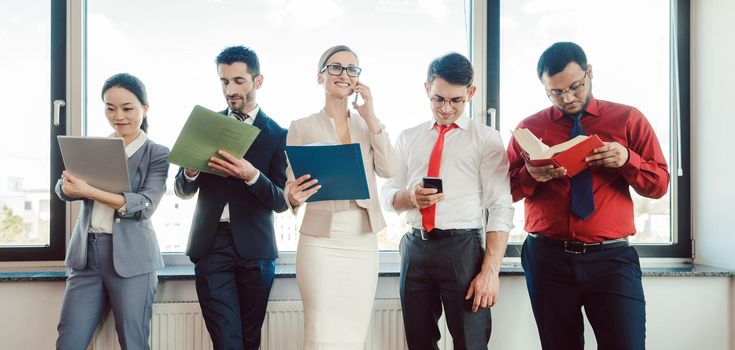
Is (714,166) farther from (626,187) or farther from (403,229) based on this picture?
(403,229)

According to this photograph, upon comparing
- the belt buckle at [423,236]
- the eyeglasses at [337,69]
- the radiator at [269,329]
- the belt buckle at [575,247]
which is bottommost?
the radiator at [269,329]

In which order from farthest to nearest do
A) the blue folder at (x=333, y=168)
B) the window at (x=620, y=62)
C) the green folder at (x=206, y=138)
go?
the window at (x=620, y=62)
the green folder at (x=206, y=138)
the blue folder at (x=333, y=168)

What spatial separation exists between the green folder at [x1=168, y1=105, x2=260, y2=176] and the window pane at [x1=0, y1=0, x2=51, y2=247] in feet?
4.54

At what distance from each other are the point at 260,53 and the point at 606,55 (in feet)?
6.59

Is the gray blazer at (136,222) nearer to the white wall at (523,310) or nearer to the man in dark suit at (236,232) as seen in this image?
the man in dark suit at (236,232)

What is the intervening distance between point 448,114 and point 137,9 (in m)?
1.89

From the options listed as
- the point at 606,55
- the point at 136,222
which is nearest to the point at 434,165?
the point at 136,222

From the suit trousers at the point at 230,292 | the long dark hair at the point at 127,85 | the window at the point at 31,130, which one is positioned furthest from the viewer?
the window at the point at 31,130

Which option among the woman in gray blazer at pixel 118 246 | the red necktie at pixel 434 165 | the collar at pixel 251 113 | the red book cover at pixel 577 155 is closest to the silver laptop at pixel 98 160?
the woman in gray blazer at pixel 118 246

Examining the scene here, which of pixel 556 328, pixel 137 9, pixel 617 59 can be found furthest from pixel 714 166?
pixel 137 9

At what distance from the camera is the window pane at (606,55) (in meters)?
2.67

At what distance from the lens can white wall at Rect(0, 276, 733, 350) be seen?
86.9 inches

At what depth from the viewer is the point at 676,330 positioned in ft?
7.84

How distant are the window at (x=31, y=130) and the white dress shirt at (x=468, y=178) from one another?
1.90 meters
